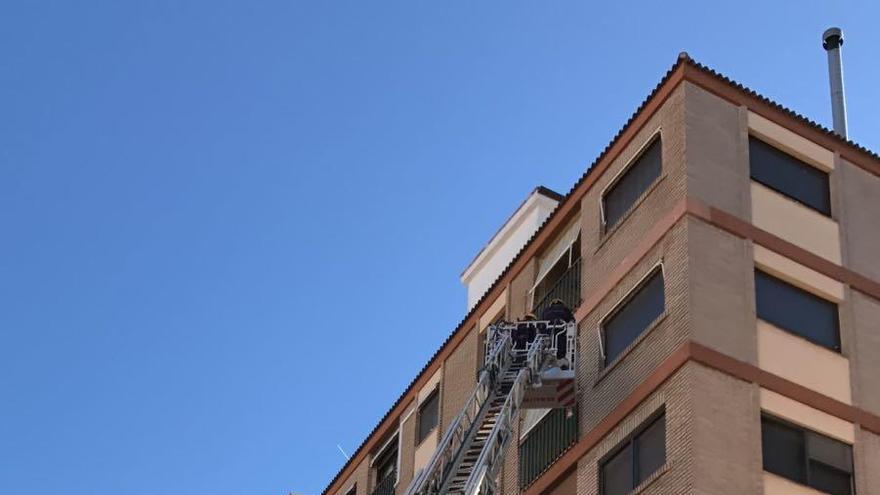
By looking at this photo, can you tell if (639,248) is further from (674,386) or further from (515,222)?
(515,222)

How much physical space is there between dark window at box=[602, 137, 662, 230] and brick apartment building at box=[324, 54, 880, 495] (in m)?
0.04

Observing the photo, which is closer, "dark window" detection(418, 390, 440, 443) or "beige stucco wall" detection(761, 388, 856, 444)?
"beige stucco wall" detection(761, 388, 856, 444)

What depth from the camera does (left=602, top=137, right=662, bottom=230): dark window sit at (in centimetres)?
3045

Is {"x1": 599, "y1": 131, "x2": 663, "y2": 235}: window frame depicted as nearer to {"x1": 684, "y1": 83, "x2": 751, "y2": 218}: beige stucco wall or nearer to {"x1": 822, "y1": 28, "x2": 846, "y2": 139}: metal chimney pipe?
{"x1": 684, "y1": 83, "x2": 751, "y2": 218}: beige stucco wall

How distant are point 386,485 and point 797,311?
1466 cm

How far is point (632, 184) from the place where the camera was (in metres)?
31.1

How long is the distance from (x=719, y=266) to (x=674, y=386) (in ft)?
8.54

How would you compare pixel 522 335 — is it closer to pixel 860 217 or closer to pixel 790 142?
pixel 790 142

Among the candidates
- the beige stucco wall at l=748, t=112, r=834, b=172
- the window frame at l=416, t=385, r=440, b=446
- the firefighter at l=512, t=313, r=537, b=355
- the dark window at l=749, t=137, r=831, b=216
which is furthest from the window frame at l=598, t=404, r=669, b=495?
the window frame at l=416, t=385, r=440, b=446

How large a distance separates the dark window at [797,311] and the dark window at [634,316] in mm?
1750

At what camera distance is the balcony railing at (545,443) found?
1198 inches

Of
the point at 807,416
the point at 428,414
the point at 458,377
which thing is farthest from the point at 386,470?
the point at 807,416

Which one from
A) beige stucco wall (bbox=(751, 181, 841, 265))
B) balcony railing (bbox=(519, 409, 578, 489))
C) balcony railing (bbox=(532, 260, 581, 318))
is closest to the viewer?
beige stucco wall (bbox=(751, 181, 841, 265))

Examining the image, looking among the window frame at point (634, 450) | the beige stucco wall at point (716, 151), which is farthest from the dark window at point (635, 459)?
the beige stucco wall at point (716, 151)
